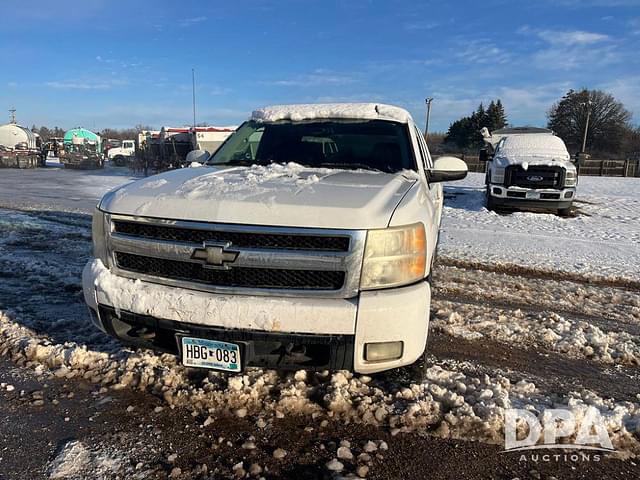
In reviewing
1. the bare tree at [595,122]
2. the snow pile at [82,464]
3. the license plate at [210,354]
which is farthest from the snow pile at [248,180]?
the bare tree at [595,122]

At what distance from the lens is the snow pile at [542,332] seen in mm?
3617

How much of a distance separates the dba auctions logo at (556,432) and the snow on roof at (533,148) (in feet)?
33.8

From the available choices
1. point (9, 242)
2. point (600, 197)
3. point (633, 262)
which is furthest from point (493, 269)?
point (600, 197)

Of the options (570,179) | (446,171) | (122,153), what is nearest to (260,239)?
(446,171)

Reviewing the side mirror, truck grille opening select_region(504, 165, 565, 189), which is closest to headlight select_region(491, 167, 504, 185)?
truck grille opening select_region(504, 165, 565, 189)

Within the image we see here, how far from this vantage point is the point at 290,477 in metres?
2.20

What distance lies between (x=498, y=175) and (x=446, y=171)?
27.5 feet

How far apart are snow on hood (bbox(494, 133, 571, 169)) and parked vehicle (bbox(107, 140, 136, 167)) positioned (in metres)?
29.9

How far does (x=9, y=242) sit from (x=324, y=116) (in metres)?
5.63

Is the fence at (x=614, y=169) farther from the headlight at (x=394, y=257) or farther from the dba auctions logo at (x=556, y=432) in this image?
the headlight at (x=394, y=257)

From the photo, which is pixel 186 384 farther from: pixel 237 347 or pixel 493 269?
pixel 493 269

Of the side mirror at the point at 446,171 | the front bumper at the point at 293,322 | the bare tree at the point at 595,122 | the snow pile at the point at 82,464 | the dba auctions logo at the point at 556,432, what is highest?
the bare tree at the point at 595,122

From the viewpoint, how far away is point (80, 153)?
32.5m

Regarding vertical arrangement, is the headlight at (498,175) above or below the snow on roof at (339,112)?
below
